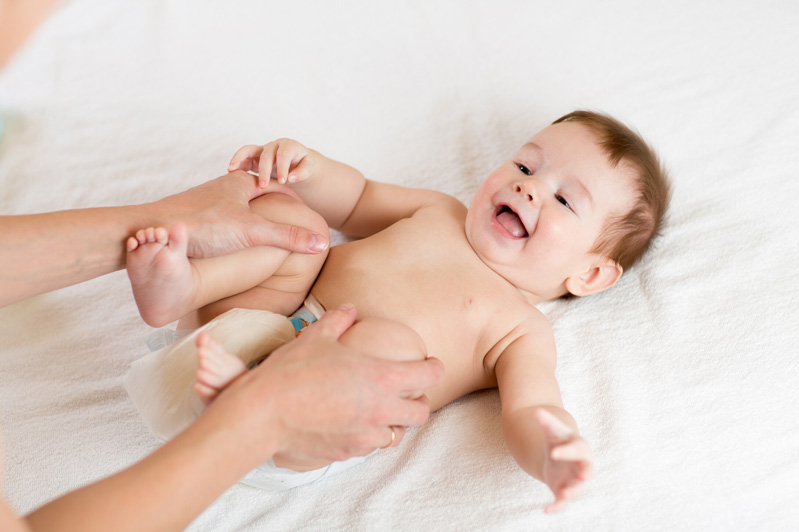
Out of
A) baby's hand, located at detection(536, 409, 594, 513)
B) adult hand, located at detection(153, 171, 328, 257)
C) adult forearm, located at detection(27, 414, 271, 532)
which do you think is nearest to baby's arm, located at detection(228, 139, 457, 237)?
adult hand, located at detection(153, 171, 328, 257)

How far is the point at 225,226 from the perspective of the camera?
1315 mm

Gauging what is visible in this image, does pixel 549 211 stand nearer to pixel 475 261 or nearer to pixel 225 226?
pixel 475 261

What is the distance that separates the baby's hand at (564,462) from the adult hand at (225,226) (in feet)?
1.98

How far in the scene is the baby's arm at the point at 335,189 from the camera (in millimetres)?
1476

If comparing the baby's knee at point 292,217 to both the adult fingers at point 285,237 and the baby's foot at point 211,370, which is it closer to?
the adult fingers at point 285,237

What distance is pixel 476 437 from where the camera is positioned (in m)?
1.34

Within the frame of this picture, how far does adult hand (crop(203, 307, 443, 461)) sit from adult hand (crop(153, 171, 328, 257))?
0.28m

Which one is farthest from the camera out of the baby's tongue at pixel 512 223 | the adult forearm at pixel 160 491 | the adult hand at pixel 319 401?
the baby's tongue at pixel 512 223

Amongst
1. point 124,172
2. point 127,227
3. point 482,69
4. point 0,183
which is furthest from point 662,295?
point 0,183

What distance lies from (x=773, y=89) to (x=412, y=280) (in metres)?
1.27

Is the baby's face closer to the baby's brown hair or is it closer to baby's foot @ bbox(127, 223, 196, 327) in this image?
the baby's brown hair

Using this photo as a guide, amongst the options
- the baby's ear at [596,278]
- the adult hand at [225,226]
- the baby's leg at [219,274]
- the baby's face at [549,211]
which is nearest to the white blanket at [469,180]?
the baby's ear at [596,278]

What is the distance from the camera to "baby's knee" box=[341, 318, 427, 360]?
4.04 ft

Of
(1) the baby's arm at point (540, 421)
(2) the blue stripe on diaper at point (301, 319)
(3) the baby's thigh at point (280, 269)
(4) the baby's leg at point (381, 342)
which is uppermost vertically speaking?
(3) the baby's thigh at point (280, 269)
